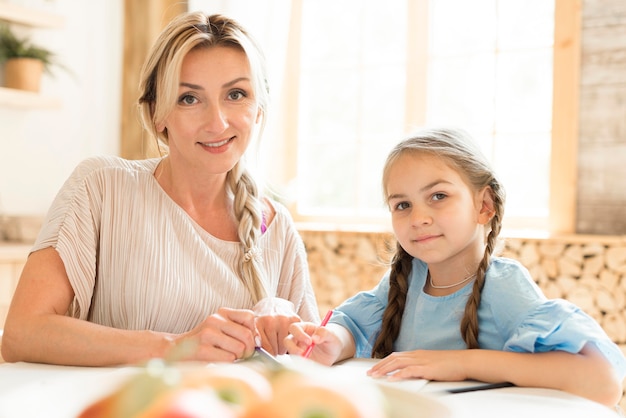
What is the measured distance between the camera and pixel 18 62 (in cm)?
334

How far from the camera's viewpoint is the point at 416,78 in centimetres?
370

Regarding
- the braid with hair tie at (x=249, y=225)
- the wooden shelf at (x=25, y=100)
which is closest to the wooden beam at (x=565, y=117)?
the braid with hair tie at (x=249, y=225)

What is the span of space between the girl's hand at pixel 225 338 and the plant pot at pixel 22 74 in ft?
8.56

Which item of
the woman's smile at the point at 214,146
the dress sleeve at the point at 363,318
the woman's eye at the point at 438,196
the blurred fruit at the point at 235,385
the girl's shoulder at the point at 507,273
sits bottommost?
the dress sleeve at the point at 363,318

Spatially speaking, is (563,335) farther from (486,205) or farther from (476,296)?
(486,205)

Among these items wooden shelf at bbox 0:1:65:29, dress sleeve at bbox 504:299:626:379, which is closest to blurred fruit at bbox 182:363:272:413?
dress sleeve at bbox 504:299:626:379

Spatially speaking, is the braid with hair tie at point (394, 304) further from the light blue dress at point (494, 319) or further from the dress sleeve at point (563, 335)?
the dress sleeve at point (563, 335)

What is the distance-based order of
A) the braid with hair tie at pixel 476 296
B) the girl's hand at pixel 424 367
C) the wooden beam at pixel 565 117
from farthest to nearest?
1. the wooden beam at pixel 565 117
2. the braid with hair tie at pixel 476 296
3. the girl's hand at pixel 424 367

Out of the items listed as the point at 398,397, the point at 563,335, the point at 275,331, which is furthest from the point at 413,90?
the point at 398,397

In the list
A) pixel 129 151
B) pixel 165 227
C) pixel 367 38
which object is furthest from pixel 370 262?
pixel 165 227

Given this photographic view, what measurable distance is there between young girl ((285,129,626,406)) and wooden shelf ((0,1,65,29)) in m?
2.50

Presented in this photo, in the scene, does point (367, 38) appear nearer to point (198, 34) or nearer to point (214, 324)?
point (198, 34)

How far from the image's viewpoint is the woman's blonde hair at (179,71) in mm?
1493

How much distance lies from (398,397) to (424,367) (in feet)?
1.24
